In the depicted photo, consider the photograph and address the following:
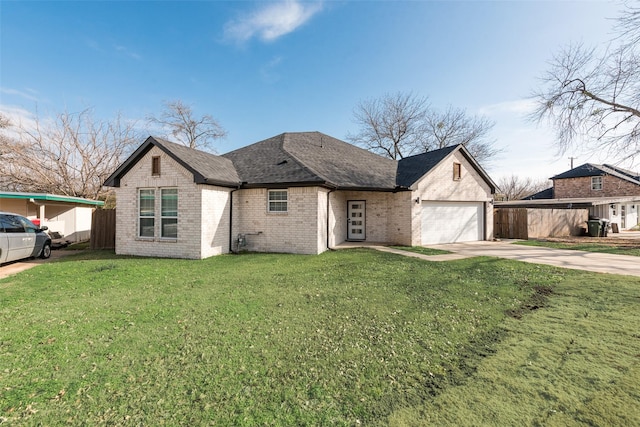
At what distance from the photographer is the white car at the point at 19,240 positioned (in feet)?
29.3

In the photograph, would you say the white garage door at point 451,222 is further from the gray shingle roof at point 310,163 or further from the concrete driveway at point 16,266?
the concrete driveway at point 16,266

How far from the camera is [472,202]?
51.8ft

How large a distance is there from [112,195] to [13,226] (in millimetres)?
15141

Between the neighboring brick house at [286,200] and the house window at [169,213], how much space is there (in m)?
0.04

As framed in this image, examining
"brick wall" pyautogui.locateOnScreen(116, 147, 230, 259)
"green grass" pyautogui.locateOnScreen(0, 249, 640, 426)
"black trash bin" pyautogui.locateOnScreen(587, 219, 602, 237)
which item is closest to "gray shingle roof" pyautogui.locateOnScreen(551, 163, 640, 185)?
"black trash bin" pyautogui.locateOnScreen(587, 219, 602, 237)

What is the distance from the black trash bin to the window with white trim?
22.6 m

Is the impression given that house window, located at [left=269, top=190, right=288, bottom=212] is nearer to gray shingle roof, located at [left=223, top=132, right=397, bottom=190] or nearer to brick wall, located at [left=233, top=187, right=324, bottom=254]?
brick wall, located at [left=233, top=187, right=324, bottom=254]

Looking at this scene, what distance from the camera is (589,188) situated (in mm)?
28797

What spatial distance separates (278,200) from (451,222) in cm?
1035

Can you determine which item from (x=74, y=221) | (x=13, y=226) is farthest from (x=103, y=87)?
(x=13, y=226)

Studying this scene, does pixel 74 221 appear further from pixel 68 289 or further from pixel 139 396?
pixel 139 396

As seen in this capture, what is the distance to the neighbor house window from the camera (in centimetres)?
1095

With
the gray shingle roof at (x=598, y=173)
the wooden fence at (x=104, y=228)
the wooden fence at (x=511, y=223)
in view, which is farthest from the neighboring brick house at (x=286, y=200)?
the gray shingle roof at (x=598, y=173)

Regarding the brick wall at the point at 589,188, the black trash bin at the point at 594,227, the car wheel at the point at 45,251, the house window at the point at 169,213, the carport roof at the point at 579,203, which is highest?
the brick wall at the point at 589,188
